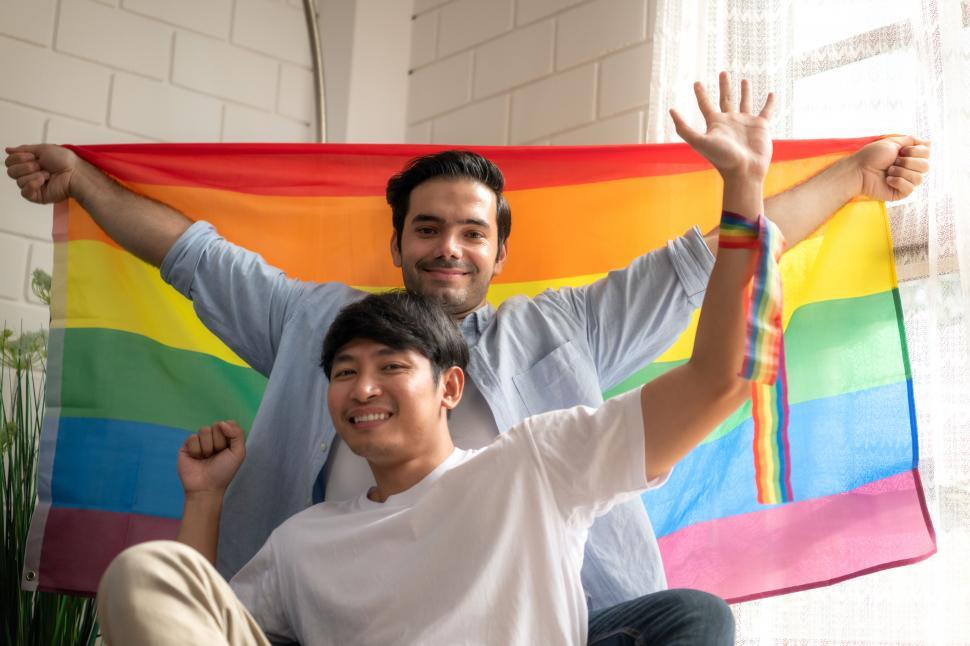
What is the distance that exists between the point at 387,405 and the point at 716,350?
1.51 feet

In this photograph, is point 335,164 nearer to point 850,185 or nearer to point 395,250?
point 395,250

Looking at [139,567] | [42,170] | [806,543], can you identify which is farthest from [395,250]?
[139,567]

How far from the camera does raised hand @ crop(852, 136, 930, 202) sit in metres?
1.76

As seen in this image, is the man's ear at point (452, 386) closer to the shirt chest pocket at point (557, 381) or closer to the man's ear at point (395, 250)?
the shirt chest pocket at point (557, 381)

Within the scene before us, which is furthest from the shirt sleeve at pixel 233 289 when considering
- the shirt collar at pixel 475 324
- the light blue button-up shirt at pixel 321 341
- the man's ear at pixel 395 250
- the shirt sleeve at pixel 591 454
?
the shirt sleeve at pixel 591 454

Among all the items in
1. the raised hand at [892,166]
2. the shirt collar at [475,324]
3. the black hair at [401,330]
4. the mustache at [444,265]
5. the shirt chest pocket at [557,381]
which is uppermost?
the raised hand at [892,166]

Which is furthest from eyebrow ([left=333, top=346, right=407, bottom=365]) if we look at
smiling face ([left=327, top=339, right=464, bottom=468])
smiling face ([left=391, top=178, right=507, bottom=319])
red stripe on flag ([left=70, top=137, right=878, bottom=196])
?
red stripe on flag ([left=70, top=137, right=878, bottom=196])

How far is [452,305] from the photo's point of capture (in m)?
1.79

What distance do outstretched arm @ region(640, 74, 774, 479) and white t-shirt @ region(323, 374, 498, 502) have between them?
18.3 inches

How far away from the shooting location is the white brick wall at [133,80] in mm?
2455

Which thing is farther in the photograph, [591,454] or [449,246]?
[449,246]

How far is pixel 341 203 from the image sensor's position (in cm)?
210

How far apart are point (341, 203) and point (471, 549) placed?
95 centimetres

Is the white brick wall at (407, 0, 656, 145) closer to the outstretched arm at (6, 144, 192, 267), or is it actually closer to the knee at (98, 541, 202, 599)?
the outstretched arm at (6, 144, 192, 267)
